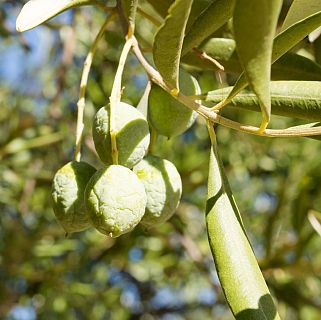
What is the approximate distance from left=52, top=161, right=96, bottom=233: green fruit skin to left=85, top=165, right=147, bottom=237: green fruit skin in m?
0.10

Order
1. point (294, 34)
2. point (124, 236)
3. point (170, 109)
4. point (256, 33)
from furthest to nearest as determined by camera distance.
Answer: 1. point (124, 236)
2. point (170, 109)
3. point (294, 34)
4. point (256, 33)

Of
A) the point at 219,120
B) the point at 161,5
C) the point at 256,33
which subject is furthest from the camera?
the point at 161,5

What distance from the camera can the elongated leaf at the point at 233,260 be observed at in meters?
1.00

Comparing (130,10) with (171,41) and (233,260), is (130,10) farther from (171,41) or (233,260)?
(233,260)

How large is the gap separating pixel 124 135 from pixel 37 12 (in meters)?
0.24

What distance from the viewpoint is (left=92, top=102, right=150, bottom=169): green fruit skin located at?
1.12 meters

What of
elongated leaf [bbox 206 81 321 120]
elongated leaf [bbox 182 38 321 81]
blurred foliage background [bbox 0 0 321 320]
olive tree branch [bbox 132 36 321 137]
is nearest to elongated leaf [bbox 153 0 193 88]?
olive tree branch [bbox 132 36 321 137]

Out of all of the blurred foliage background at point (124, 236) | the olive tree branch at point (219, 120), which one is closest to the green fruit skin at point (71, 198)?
the olive tree branch at point (219, 120)

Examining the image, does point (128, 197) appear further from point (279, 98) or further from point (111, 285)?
point (111, 285)

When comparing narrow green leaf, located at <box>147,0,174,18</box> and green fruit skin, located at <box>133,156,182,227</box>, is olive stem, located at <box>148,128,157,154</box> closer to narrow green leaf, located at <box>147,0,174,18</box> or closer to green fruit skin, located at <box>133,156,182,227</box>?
green fruit skin, located at <box>133,156,182,227</box>

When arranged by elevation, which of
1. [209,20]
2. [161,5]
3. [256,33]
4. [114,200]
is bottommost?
[114,200]

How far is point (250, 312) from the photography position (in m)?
0.99

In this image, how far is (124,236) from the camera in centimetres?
299

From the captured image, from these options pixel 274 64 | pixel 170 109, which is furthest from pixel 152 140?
pixel 274 64
